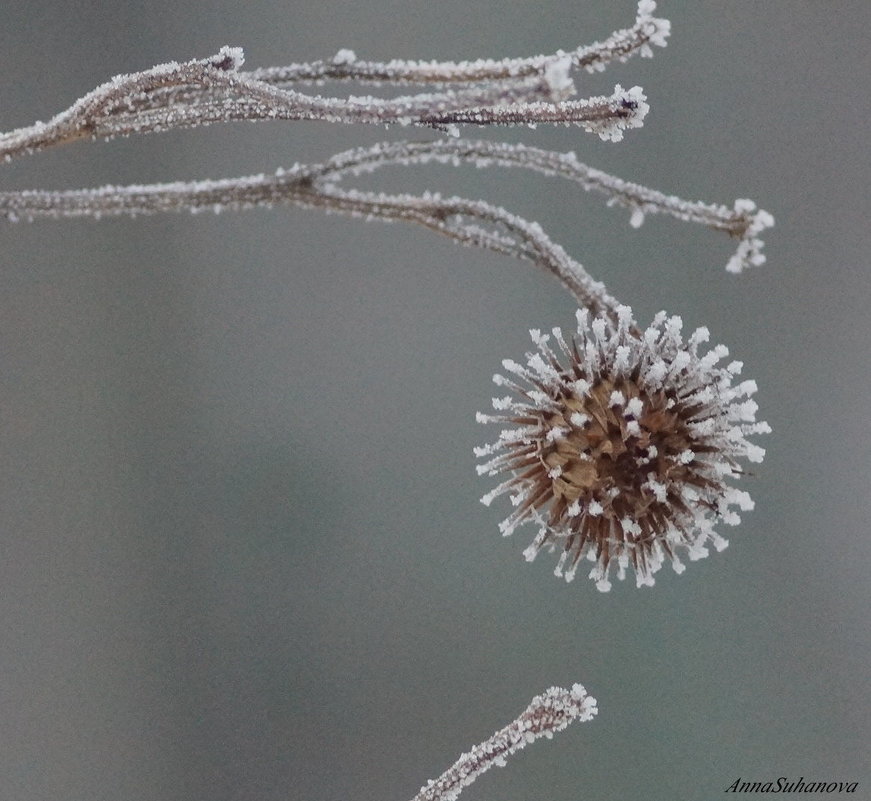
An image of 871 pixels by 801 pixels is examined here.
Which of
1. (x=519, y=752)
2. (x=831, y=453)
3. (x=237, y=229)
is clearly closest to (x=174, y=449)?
(x=237, y=229)

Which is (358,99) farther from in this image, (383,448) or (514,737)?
(383,448)

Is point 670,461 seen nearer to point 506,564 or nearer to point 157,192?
point 157,192

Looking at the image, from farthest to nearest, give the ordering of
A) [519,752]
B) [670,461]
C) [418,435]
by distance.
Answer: [418,435] < [519,752] < [670,461]

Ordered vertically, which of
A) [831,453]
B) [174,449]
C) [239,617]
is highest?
[174,449]

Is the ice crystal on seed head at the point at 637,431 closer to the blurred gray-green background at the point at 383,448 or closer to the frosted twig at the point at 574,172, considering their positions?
the frosted twig at the point at 574,172

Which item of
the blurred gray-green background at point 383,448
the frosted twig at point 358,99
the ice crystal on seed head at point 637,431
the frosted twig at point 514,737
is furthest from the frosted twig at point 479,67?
the blurred gray-green background at point 383,448
